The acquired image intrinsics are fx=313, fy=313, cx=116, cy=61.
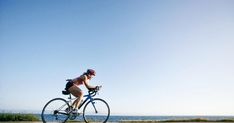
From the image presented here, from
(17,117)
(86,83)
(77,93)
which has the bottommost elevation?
(17,117)

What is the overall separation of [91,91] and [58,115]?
5.11 feet

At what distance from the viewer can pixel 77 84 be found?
11.9 m

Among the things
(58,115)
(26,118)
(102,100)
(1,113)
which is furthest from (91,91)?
(1,113)

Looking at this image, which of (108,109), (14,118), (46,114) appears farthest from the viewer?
(14,118)

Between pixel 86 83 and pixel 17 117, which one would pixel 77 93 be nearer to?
pixel 86 83

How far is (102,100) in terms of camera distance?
40.5 feet

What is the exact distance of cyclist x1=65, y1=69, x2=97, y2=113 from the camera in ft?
38.8

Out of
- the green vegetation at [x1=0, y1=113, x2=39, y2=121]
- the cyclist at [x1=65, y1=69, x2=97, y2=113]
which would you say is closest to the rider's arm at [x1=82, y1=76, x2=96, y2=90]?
the cyclist at [x1=65, y1=69, x2=97, y2=113]

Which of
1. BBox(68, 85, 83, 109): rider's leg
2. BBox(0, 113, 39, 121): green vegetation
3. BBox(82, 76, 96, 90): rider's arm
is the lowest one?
BBox(0, 113, 39, 121): green vegetation

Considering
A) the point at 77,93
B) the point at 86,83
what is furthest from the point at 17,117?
the point at 86,83

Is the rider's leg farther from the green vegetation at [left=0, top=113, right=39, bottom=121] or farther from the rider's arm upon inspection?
the green vegetation at [left=0, top=113, right=39, bottom=121]

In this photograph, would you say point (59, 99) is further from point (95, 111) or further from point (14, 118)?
point (14, 118)

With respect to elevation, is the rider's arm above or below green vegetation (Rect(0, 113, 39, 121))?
above

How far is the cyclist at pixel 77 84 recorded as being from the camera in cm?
1183
